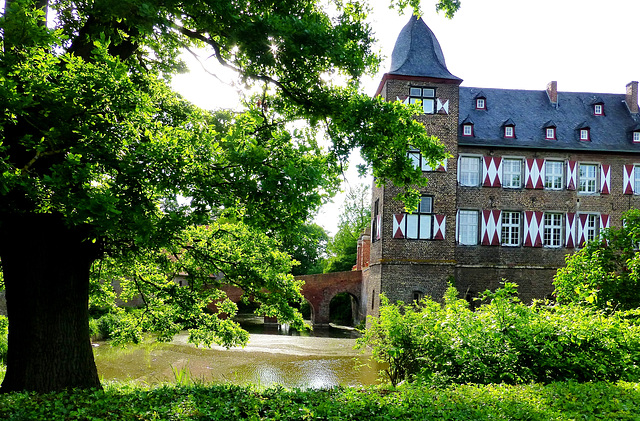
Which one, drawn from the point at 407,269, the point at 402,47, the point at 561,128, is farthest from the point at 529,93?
the point at 407,269

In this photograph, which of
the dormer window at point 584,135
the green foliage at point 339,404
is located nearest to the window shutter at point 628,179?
the dormer window at point 584,135

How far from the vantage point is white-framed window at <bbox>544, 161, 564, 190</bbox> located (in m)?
23.1

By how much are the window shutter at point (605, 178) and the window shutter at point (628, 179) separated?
717 millimetres

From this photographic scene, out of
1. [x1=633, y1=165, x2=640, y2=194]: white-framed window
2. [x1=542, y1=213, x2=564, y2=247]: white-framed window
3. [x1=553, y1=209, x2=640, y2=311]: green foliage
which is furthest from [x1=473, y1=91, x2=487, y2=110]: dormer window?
[x1=553, y1=209, x2=640, y2=311]: green foliage

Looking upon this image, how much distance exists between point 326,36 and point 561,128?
2057cm

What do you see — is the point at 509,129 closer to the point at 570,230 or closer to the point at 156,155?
the point at 570,230

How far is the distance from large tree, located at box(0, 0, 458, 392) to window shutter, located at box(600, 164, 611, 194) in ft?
60.3

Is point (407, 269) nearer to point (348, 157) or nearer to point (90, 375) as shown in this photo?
point (348, 157)

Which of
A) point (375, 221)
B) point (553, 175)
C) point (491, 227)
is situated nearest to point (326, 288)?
point (375, 221)

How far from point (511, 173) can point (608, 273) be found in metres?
12.9

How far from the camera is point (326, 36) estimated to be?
655 centimetres

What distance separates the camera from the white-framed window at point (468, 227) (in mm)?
22406

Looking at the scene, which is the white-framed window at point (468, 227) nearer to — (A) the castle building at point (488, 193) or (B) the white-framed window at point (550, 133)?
(A) the castle building at point (488, 193)

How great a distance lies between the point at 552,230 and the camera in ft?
75.0
